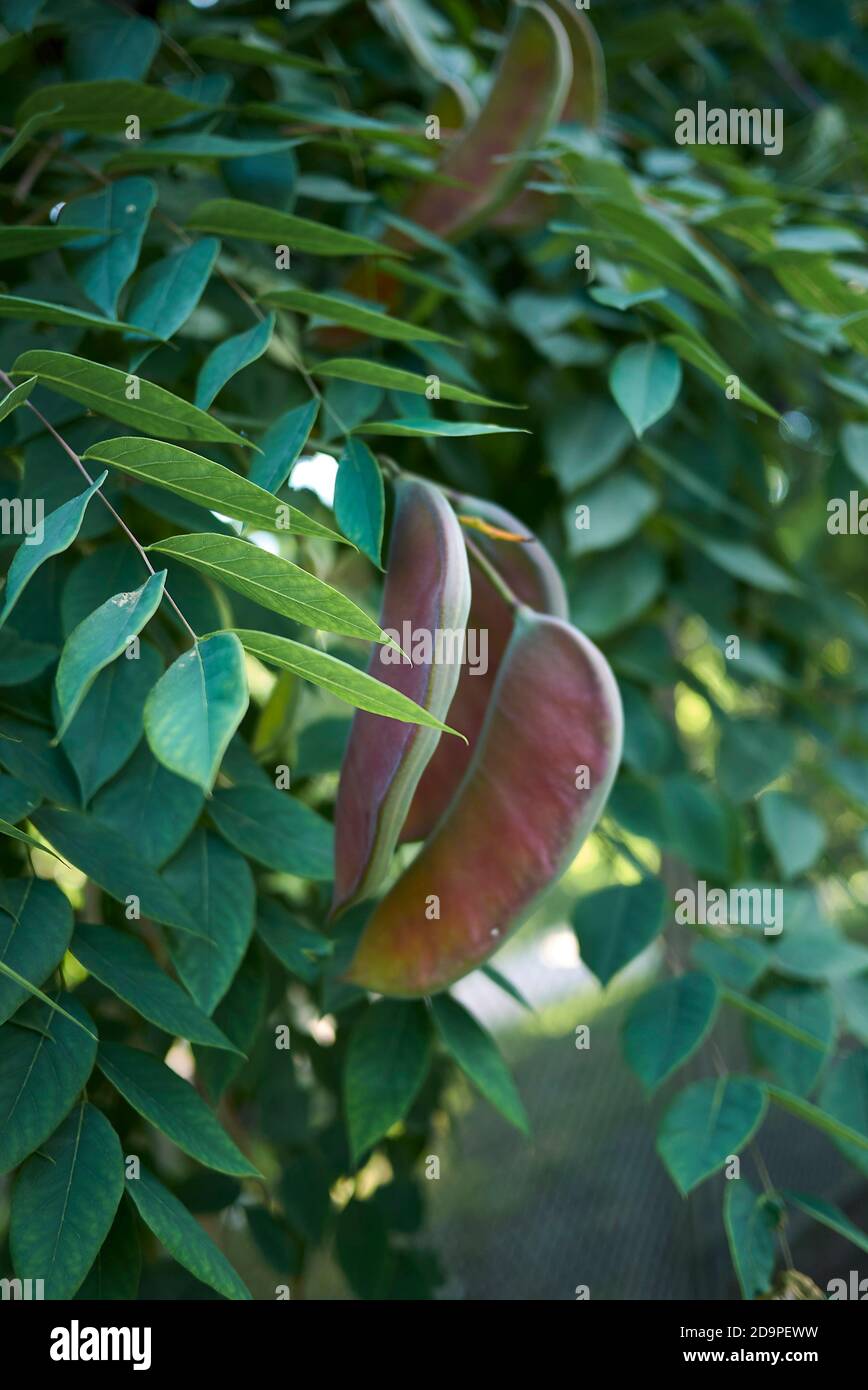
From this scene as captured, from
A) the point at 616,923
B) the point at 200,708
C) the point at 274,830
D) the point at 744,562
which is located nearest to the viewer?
the point at 200,708

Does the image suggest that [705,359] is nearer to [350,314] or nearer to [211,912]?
[350,314]

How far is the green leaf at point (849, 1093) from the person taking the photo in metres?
0.67

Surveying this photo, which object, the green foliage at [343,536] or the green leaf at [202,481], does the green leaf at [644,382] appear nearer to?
the green foliage at [343,536]

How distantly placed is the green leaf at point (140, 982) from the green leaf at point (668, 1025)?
0.24 m

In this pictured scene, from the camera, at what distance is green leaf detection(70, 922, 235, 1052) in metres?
0.44

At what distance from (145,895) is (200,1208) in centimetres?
37

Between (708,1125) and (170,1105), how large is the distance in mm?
281

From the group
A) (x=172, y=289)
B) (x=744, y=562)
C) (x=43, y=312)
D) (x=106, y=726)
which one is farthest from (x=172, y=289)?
(x=744, y=562)

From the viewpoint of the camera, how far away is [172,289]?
52 centimetres

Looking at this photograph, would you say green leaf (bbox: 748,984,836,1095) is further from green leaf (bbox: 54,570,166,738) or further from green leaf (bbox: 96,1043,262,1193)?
green leaf (bbox: 54,570,166,738)

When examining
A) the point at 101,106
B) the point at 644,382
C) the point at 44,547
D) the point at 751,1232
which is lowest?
the point at 751,1232

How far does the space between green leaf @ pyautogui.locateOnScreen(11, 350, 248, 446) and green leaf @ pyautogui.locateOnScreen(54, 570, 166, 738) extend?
0.24ft

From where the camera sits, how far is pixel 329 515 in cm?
65
